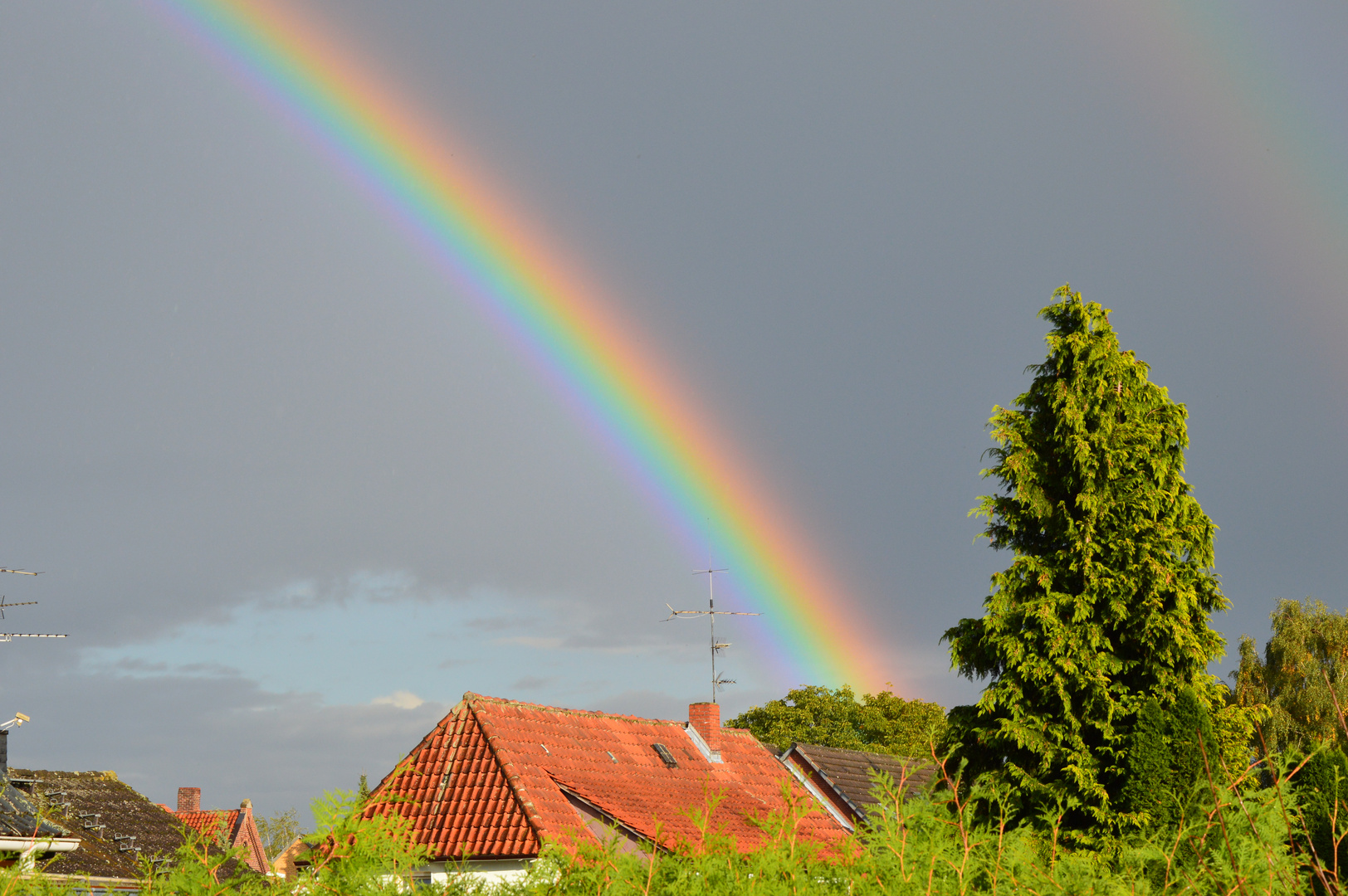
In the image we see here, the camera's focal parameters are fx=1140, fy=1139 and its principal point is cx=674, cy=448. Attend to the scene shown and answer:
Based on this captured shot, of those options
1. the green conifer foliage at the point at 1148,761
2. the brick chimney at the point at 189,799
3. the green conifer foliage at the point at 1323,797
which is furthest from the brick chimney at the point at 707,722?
the brick chimney at the point at 189,799

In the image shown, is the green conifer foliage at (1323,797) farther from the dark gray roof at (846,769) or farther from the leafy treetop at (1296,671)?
the leafy treetop at (1296,671)

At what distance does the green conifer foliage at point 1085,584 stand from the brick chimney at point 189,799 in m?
34.2

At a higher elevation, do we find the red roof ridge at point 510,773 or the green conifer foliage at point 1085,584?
the green conifer foliage at point 1085,584

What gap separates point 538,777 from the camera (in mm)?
19453

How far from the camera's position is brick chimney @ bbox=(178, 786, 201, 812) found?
139 ft

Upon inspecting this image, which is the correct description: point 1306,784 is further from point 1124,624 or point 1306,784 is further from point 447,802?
point 447,802

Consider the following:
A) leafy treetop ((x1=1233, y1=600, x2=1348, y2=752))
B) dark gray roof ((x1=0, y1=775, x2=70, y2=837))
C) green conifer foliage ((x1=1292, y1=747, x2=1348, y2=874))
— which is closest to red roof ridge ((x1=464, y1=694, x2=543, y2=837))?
dark gray roof ((x1=0, y1=775, x2=70, y2=837))

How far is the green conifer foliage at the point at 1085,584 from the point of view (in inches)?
631

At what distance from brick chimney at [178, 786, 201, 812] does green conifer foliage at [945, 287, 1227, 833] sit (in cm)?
3424

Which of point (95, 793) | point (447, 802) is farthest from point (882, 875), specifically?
point (95, 793)

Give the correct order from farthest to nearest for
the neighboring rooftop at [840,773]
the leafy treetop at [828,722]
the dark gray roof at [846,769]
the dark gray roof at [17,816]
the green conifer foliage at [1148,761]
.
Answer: the leafy treetop at [828,722] < the dark gray roof at [846,769] < the neighboring rooftop at [840,773] < the dark gray roof at [17,816] < the green conifer foliage at [1148,761]

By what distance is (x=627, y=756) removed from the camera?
23.0 metres

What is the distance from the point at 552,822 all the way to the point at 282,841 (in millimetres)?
47487

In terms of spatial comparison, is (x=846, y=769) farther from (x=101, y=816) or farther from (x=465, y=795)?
(x=101, y=816)
